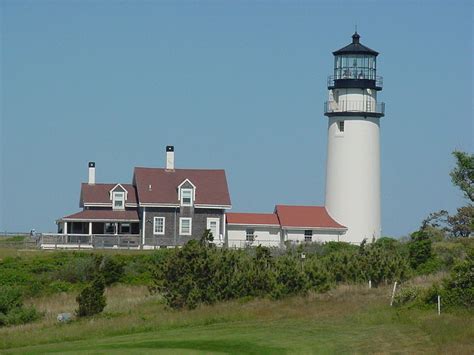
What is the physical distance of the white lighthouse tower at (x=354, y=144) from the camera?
6225 centimetres

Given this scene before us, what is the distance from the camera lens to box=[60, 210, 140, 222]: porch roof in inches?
2465

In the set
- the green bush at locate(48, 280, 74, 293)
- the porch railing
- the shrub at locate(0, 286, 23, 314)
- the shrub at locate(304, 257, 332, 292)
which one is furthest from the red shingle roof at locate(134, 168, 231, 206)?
the shrub at locate(304, 257, 332, 292)

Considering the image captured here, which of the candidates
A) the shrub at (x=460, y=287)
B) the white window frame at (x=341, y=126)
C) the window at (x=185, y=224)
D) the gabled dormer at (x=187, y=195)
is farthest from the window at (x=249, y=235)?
the shrub at (x=460, y=287)

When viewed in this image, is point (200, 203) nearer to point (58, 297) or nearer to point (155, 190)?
point (155, 190)

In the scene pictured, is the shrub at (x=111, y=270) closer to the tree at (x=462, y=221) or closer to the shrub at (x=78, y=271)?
the shrub at (x=78, y=271)

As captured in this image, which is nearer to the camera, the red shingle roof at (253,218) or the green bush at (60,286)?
the green bush at (60,286)

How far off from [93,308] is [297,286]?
23.5 feet

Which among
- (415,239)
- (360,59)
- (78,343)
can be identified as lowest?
(78,343)

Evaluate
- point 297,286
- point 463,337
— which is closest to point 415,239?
point 297,286

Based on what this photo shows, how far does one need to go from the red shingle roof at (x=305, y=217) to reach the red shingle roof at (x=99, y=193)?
7822 millimetres

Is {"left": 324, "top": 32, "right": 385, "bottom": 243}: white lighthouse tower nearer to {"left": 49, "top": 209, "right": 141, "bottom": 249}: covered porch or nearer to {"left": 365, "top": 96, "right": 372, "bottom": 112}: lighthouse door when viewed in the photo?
{"left": 365, "top": 96, "right": 372, "bottom": 112}: lighthouse door

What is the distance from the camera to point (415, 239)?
54.4 meters

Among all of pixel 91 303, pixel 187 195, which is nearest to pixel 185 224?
pixel 187 195

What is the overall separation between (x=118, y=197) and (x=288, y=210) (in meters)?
9.06
